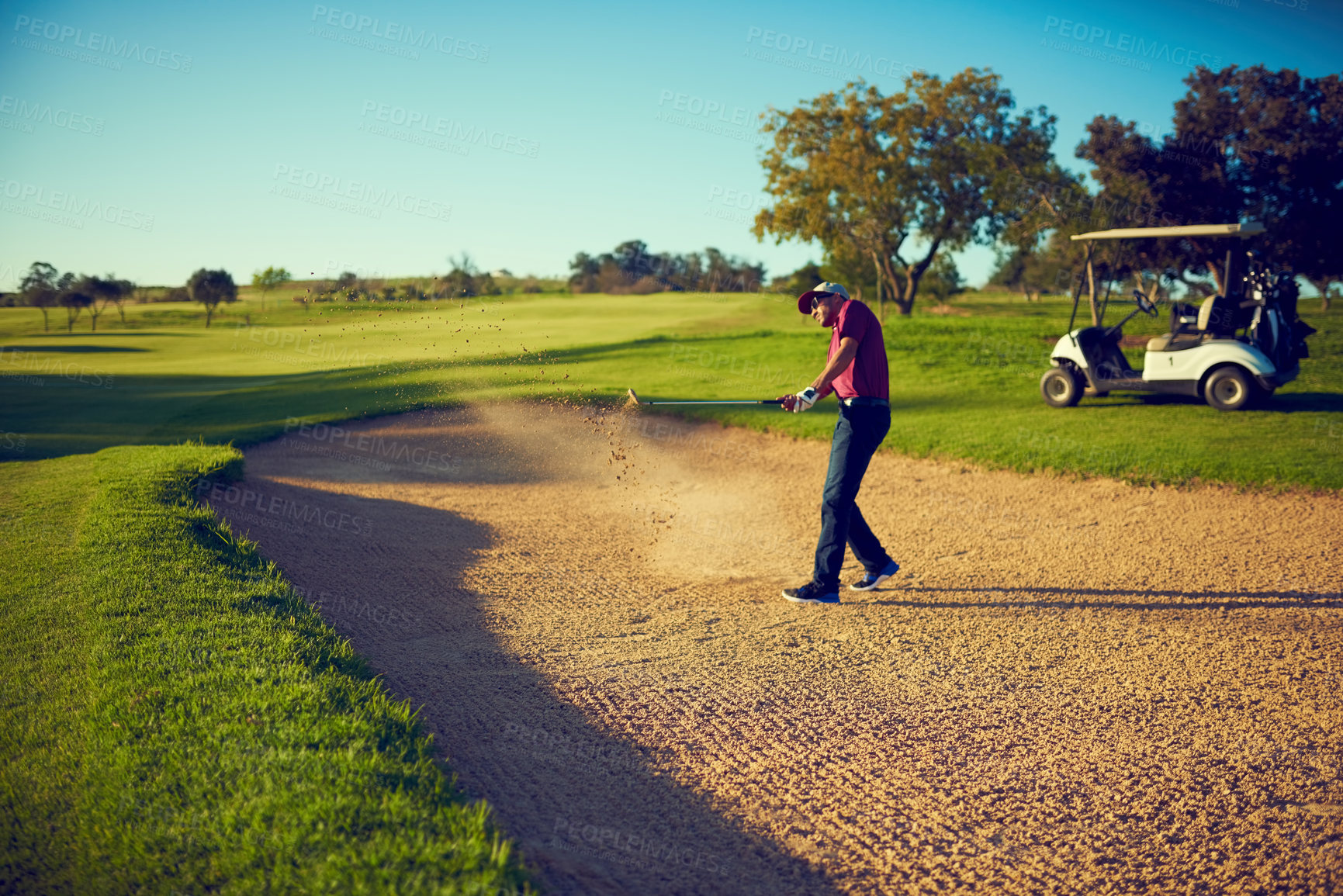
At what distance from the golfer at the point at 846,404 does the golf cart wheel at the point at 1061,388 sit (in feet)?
30.3

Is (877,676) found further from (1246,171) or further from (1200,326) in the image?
(1246,171)

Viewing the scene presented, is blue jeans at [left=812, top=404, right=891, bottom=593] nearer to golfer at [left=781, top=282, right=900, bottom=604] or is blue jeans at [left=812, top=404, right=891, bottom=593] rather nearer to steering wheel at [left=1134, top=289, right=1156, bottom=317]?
golfer at [left=781, top=282, right=900, bottom=604]

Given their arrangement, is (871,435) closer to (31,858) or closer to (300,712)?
(300,712)

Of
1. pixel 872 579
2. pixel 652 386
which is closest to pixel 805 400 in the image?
pixel 872 579

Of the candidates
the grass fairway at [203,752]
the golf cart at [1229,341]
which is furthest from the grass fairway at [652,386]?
the grass fairway at [203,752]

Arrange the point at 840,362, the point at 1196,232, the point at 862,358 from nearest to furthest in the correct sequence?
the point at 840,362 → the point at 862,358 → the point at 1196,232

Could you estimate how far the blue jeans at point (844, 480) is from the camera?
6.13m

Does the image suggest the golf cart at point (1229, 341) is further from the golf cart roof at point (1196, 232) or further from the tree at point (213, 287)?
the tree at point (213, 287)

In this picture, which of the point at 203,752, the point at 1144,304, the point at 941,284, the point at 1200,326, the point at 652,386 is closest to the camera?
the point at 203,752

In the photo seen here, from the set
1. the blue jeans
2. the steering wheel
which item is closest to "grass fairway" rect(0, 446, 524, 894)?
the blue jeans

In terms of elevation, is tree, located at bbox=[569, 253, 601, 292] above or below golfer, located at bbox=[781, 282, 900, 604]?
above

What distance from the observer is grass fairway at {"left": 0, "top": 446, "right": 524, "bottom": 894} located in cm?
282

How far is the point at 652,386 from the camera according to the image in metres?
17.7

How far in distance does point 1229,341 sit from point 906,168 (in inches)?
989
